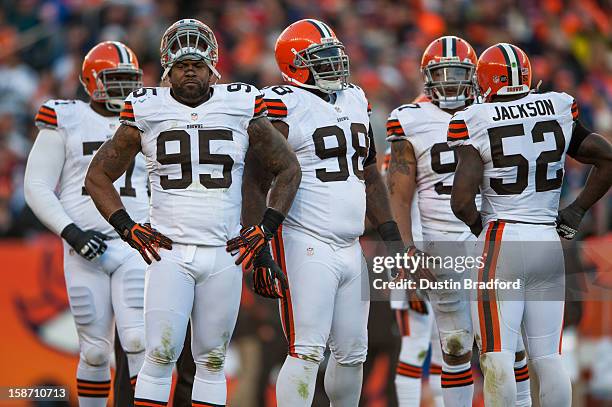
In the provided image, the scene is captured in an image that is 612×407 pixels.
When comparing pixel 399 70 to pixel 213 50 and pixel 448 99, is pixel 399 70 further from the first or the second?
pixel 213 50

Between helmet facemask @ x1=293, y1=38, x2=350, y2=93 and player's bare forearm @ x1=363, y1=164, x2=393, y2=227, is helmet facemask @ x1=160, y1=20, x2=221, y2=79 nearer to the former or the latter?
helmet facemask @ x1=293, y1=38, x2=350, y2=93

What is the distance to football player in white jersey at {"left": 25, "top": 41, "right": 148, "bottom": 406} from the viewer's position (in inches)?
261

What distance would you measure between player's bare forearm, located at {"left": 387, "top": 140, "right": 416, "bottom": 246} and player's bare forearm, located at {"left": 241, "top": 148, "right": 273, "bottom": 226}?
1.03 m

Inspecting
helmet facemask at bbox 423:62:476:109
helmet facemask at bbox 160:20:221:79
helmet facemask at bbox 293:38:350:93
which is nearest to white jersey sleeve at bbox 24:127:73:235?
helmet facemask at bbox 160:20:221:79

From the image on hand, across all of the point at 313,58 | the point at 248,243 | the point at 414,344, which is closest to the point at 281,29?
the point at 414,344

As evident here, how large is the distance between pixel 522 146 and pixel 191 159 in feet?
5.68

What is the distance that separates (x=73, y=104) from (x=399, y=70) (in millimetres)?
6925

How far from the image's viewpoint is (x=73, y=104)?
6.88 m

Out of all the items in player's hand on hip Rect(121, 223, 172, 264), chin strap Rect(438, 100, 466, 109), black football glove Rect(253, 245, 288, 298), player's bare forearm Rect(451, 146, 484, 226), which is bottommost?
black football glove Rect(253, 245, 288, 298)

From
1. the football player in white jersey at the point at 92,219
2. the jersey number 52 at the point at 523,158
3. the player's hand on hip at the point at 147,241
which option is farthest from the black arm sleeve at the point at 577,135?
the football player in white jersey at the point at 92,219

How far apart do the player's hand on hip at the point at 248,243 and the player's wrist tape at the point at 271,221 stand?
0.02 meters

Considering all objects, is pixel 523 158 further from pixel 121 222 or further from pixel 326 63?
pixel 121 222

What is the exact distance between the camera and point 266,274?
18.6 ft

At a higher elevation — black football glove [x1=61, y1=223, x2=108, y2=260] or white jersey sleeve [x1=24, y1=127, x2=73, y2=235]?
white jersey sleeve [x1=24, y1=127, x2=73, y2=235]
